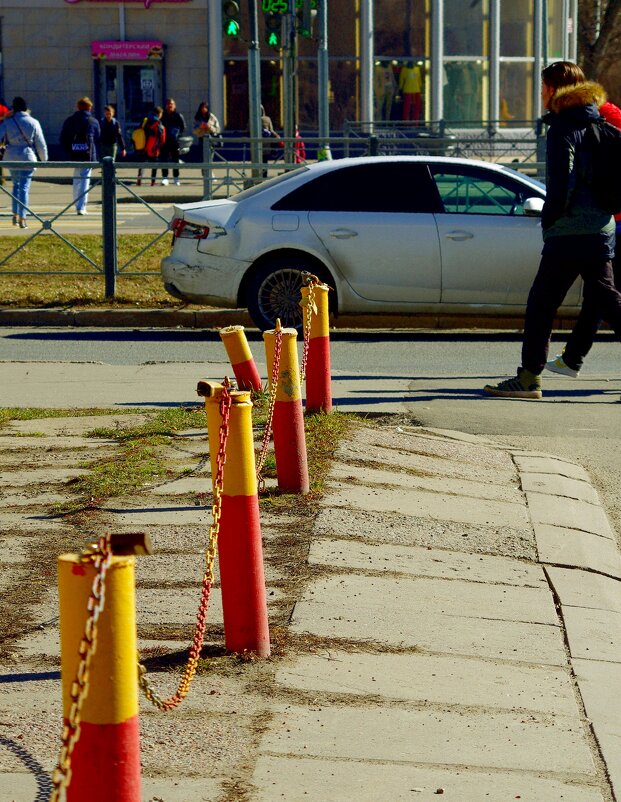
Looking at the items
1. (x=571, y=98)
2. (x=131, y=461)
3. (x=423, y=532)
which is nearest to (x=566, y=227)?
(x=571, y=98)

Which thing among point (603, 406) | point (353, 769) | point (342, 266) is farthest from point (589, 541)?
point (342, 266)

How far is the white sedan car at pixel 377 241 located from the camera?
12078mm

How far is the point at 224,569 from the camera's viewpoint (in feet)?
14.1

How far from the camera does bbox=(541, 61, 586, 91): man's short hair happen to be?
901 centimetres

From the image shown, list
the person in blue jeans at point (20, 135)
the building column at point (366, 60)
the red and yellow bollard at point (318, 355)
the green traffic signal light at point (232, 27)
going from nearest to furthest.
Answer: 1. the red and yellow bollard at point (318, 355)
2. the green traffic signal light at point (232, 27)
3. the person in blue jeans at point (20, 135)
4. the building column at point (366, 60)

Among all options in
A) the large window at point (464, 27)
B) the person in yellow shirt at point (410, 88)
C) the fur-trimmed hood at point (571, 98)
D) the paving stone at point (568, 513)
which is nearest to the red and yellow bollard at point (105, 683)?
the paving stone at point (568, 513)

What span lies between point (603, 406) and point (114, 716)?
7166 mm

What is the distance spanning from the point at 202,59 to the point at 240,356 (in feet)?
105

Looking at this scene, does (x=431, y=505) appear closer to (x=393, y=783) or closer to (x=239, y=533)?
(x=239, y=533)

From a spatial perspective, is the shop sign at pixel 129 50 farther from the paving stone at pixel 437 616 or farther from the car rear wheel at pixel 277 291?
the paving stone at pixel 437 616

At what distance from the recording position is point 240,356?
7570mm

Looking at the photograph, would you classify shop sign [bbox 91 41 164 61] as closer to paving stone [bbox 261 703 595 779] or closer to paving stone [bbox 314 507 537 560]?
paving stone [bbox 314 507 537 560]

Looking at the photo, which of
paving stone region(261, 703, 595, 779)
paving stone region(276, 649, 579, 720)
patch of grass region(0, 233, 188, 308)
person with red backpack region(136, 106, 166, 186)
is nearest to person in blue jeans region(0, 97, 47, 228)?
patch of grass region(0, 233, 188, 308)

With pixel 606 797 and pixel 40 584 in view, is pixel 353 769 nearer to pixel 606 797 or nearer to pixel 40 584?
pixel 606 797
